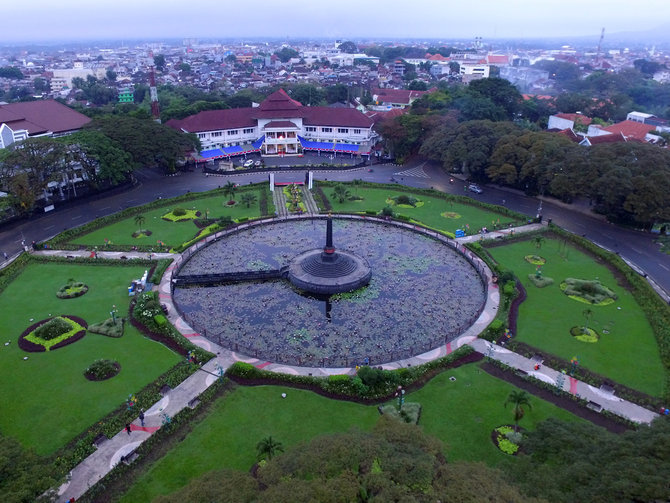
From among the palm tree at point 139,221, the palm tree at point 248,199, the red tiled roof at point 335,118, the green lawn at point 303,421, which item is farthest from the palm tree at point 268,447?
the red tiled roof at point 335,118

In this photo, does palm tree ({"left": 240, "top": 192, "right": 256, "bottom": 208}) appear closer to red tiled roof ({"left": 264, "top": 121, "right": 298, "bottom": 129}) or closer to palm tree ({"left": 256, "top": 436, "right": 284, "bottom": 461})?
red tiled roof ({"left": 264, "top": 121, "right": 298, "bottom": 129})

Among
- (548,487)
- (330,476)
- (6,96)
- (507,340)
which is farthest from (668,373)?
(6,96)

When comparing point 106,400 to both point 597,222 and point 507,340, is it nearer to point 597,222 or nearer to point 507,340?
point 507,340

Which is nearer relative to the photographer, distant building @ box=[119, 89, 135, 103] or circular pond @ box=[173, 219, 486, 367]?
circular pond @ box=[173, 219, 486, 367]

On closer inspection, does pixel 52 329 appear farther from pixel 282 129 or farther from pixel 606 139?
pixel 606 139

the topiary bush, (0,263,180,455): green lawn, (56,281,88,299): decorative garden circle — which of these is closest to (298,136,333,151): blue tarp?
(0,263,180,455): green lawn

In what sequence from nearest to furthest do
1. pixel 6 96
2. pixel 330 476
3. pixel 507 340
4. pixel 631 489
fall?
pixel 631 489, pixel 330 476, pixel 507 340, pixel 6 96
